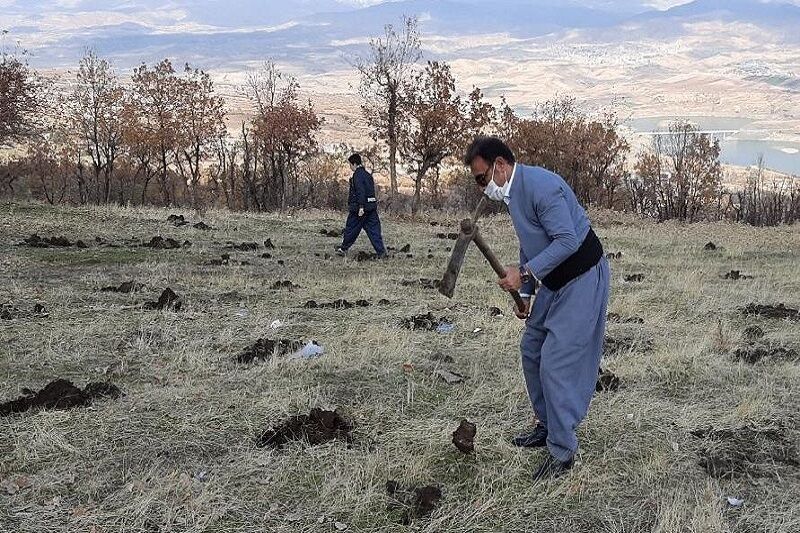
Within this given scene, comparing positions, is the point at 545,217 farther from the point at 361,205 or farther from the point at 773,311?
the point at 361,205

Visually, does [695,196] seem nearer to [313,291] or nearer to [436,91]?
[436,91]

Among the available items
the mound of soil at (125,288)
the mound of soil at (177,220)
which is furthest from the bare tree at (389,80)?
the mound of soil at (125,288)

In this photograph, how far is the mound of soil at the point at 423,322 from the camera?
7.38m

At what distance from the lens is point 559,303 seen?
Answer: 388cm

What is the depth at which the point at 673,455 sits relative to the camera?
450cm

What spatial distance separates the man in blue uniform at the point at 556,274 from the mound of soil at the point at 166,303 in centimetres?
488

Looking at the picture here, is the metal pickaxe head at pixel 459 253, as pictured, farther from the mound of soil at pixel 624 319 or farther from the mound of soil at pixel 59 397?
the mound of soil at pixel 624 319

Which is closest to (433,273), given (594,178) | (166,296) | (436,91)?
(166,296)

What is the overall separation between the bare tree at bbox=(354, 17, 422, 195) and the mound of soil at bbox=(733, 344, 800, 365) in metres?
21.5

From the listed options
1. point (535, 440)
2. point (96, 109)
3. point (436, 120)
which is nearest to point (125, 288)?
point (535, 440)

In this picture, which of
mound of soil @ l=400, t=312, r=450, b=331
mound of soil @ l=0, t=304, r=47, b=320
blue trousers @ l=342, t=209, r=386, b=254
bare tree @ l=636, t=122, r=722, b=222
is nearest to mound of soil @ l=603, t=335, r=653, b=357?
mound of soil @ l=400, t=312, r=450, b=331

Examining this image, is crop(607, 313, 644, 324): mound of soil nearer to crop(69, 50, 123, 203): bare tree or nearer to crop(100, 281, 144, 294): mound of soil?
crop(100, 281, 144, 294): mound of soil

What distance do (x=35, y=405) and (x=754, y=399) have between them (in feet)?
16.6

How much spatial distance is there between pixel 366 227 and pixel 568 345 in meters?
8.22
